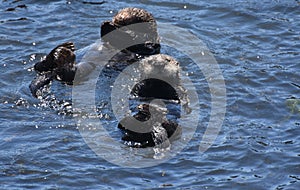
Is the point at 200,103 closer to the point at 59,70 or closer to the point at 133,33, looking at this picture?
the point at 133,33

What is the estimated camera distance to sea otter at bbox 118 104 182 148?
259 inches

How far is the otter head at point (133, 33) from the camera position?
8445 mm

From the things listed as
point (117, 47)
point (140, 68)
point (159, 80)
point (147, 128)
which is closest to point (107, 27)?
point (117, 47)

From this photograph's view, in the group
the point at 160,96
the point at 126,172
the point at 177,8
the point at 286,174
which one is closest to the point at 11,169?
the point at 126,172

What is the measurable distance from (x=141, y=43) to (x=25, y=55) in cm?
139

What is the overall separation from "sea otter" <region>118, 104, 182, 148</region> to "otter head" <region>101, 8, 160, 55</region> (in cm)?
184

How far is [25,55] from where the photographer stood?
8.79 metres

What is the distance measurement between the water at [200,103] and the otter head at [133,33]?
0.40 metres

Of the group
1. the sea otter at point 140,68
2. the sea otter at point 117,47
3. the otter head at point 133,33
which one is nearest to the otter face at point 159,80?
the sea otter at point 140,68

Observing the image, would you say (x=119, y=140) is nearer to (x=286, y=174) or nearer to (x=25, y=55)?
(x=286, y=174)

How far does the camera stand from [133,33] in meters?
8.56

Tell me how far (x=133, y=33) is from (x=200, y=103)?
1.36 metres

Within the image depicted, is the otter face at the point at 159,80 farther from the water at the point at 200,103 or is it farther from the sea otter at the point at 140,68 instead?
the water at the point at 200,103

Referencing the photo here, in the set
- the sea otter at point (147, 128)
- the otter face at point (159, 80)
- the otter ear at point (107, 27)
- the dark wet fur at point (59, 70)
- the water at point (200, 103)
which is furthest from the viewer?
the otter ear at point (107, 27)
